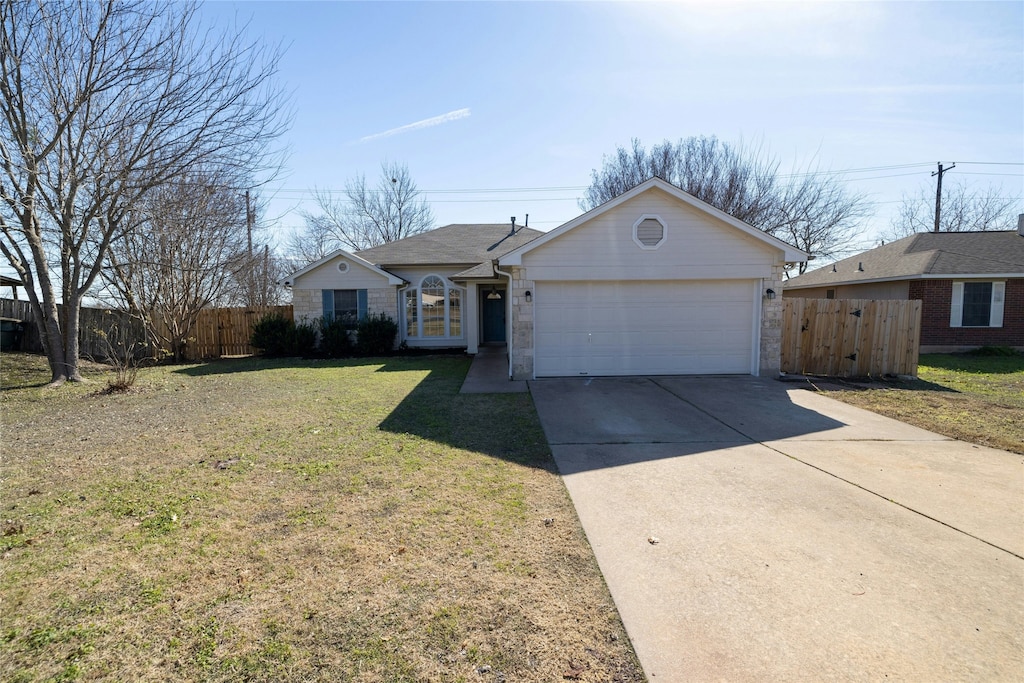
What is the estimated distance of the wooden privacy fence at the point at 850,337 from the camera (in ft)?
35.4

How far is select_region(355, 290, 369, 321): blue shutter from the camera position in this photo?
1661cm

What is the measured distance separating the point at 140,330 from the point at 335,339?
5.85 metres

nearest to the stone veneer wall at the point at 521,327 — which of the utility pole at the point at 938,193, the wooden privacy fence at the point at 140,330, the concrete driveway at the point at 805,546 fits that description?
the concrete driveway at the point at 805,546

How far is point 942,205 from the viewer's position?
2927 cm

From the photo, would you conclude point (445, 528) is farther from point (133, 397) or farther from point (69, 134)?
point (69, 134)

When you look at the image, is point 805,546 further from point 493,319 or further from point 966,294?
point 966,294

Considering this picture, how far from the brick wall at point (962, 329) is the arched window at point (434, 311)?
588 inches

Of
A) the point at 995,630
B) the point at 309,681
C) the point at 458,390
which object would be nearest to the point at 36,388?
the point at 458,390

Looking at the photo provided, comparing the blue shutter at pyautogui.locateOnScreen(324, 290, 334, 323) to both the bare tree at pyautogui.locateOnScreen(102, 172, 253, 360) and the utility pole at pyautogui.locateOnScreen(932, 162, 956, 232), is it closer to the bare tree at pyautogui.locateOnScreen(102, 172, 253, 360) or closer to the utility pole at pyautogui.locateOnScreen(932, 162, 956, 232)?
the bare tree at pyautogui.locateOnScreen(102, 172, 253, 360)

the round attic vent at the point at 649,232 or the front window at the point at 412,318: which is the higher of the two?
the round attic vent at the point at 649,232

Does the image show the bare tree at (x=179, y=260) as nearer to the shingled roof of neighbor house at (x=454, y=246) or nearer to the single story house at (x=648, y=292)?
the shingled roof of neighbor house at (x=454, y=246)

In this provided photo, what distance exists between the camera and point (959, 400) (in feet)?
28.2

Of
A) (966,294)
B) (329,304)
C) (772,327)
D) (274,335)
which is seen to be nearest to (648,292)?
(772,327)

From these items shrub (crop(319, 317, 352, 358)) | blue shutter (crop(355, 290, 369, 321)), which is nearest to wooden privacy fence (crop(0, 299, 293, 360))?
shrub (crop(319, 317, 352, 358))
